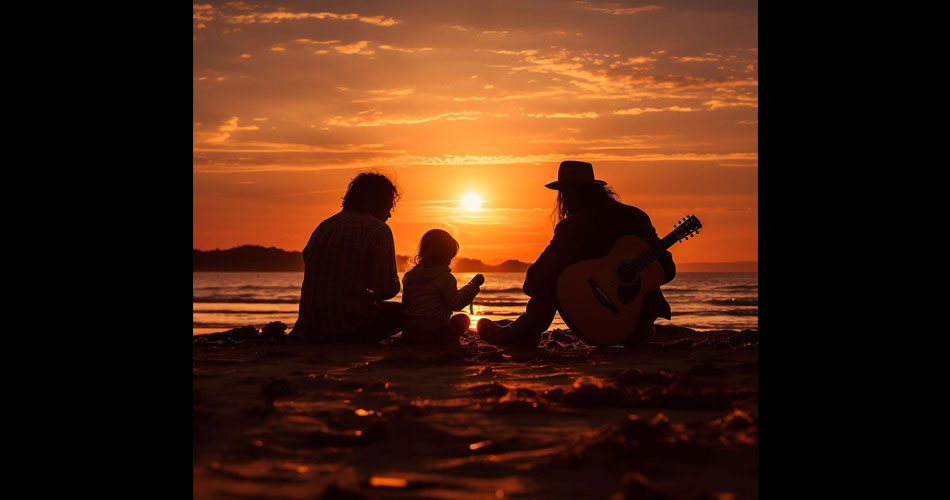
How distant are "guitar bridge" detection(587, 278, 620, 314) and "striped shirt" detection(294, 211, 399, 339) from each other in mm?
1620

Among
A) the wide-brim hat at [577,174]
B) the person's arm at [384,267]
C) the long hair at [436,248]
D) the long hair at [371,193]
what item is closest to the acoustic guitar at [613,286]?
the wide-brim hat at [577,174]

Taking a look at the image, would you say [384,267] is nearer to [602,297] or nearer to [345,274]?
[345,274]

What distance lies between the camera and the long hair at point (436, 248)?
21.1ft

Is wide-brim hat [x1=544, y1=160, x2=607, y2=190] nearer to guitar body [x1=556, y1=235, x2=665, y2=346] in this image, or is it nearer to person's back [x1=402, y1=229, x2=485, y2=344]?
guitar body [x1=556, y1=235, x2=665, y2=346]

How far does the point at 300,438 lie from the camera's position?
295 cm

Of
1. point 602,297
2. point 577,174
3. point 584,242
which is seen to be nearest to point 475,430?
point 602,297

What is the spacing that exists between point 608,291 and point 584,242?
1.53 feet

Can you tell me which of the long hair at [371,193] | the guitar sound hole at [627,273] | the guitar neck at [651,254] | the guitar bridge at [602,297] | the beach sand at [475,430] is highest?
the long hair at [371,193]

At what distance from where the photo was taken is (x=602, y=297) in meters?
6.00

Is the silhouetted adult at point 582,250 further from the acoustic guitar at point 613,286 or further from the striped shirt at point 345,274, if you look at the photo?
the striped shirt at point 345,274

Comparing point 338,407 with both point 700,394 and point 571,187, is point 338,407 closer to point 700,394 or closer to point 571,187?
point 700,394

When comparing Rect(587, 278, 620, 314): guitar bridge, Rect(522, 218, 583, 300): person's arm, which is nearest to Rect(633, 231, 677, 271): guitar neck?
Rect(587, 278, 620, 314): guitar bridge

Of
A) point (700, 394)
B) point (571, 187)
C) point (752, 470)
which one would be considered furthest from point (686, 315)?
point (752, 470)

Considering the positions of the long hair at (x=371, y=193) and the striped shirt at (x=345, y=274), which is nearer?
the striped shirt at (x=345, y=274)
